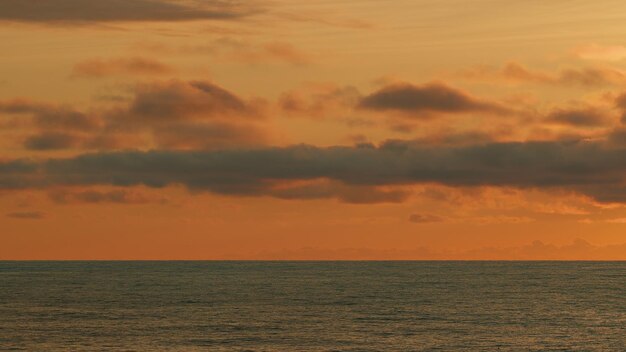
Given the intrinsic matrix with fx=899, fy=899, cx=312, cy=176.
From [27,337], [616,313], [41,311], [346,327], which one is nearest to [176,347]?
[27,337]

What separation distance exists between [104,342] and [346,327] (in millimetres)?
33195

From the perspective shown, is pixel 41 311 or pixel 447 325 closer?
pixel 447 325

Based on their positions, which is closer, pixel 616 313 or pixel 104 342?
pixel 104 342

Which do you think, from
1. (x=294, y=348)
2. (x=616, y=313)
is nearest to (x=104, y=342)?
(x=294, y=348)

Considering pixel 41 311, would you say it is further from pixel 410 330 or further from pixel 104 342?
pixel 410 330

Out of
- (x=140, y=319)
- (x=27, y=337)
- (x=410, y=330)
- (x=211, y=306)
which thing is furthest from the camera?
(x=211, y=306)

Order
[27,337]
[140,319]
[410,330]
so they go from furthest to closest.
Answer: [140,319], [410,330], [27,337]

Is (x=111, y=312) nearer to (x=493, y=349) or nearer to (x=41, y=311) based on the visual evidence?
(x=41, y=311)

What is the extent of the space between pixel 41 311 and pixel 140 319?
2064cm

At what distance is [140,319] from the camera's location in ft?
424

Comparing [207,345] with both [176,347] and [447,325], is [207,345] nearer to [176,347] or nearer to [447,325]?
[176,347]

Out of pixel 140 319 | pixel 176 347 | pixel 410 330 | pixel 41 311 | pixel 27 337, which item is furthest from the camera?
pixel 41 311

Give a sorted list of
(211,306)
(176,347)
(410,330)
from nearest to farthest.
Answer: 1. (176,347)
2. (410,330)
3. (211,306)

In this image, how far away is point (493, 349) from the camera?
Answer: 10150cm
